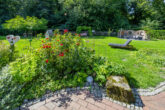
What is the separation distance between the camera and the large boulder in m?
2.00

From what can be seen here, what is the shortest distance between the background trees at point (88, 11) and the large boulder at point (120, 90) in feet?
42.8

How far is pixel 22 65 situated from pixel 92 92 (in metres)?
2.09

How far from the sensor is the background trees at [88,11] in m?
13.7

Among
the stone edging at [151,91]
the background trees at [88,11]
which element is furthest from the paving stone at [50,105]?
the background trees at [88,11]

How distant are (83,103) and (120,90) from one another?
92 centimetres

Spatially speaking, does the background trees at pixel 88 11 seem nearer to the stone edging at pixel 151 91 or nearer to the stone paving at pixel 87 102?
the stone edging at pixel 151 91

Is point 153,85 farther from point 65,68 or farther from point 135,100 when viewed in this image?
point 65,68

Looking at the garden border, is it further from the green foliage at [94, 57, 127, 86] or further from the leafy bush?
the leafy bush

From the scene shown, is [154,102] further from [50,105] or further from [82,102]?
[50,105]

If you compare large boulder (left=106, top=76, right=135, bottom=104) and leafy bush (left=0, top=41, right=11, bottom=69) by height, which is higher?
leafy bush (left=0, top=41, right=11, bottom=69)

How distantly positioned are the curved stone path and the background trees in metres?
13.2

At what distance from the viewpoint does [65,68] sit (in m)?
2.93

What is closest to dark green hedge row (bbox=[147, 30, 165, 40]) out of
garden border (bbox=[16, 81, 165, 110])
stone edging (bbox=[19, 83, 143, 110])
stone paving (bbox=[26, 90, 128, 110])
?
garden border (bbox=[16, 81, 165, 110])

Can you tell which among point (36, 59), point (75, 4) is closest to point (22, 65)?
point (36, 59)
